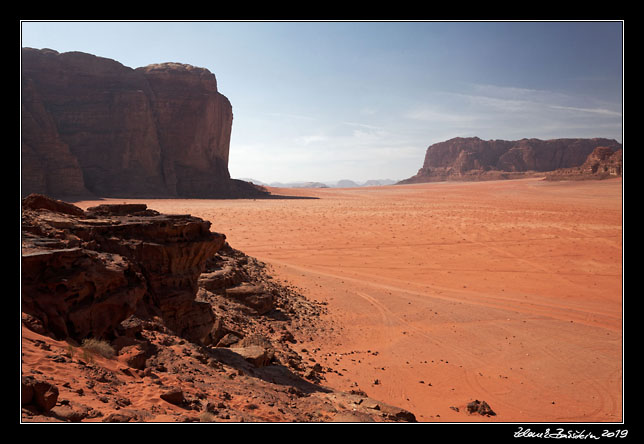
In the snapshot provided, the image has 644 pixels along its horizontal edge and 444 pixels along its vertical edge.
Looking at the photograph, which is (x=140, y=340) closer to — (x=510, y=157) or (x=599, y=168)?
(x=599, y=168)

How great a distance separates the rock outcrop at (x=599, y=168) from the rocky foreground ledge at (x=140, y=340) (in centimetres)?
9233

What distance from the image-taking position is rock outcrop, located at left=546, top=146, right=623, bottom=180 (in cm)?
7925

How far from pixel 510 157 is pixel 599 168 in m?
80.8

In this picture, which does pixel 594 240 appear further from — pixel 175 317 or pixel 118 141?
pixel 118 141

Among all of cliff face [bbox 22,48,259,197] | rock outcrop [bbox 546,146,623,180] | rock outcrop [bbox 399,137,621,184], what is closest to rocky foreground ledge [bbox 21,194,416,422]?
cliff face [bbox 22,48,259,197]

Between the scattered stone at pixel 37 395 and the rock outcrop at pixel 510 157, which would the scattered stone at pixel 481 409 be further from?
the rock outcrop at pixel 510 157

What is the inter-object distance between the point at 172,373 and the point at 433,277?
12434 millimetres

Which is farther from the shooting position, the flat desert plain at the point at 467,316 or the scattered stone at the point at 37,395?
the flat desert plain at the point at 467,316

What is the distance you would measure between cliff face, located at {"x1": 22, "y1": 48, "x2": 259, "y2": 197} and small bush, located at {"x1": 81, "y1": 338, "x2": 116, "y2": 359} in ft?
159

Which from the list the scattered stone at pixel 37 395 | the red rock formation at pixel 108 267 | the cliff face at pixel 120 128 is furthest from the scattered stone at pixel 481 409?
the cliff face at pixel 120 128

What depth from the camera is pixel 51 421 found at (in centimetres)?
296

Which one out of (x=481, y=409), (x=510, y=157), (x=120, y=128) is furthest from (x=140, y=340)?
(x=510, y=157)

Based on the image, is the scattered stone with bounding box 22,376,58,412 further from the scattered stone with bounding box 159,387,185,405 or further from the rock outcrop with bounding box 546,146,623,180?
the rock outcrop with bounding box 546,146,623,180

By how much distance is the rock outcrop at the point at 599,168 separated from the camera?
3120 inches
